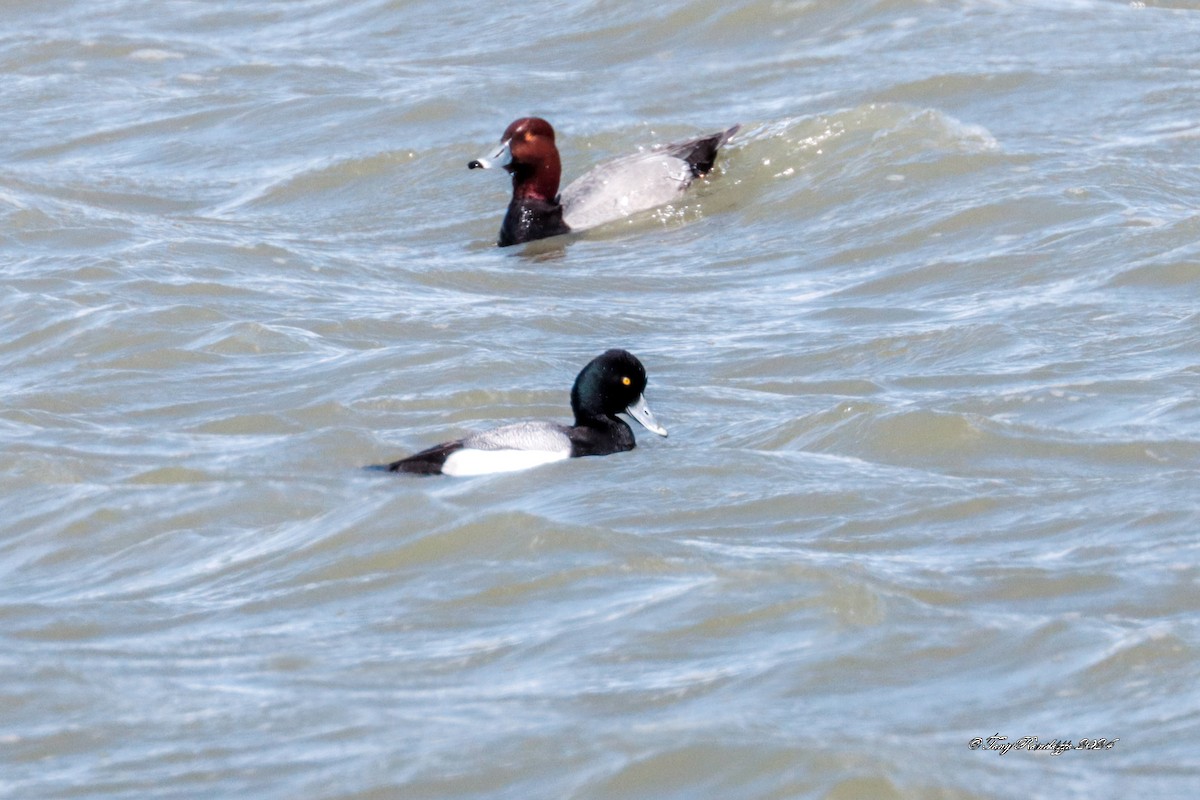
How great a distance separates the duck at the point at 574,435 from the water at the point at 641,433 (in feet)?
0.42

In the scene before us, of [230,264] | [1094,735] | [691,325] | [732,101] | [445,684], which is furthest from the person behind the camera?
[732,101]

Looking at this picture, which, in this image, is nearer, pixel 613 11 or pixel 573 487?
pixel 573 487

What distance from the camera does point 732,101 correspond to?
1450 centimetres

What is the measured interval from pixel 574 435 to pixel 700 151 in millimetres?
4785

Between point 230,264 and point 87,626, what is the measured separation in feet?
17.7

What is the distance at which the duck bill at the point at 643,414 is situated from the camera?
8258 mm

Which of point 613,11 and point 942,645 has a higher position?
point 613,11

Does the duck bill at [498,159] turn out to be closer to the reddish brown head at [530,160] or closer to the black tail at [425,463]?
the reddish brown head at [530,160]

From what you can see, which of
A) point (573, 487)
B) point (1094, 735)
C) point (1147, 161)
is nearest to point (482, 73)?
point (1147, 161)

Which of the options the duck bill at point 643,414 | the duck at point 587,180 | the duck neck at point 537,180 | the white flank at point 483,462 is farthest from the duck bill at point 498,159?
the white flank at point 483,462

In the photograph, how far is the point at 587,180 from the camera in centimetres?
1283

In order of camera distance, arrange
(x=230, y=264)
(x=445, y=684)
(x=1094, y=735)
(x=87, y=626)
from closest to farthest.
→ (x=1094, y=735) < (x=445, y=684) < (x=87, y=626) < (x=230, y=264)

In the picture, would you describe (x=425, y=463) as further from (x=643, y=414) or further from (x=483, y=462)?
(x=643, y=414)

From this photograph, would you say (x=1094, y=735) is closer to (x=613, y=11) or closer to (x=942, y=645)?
(x=942, y=645)
